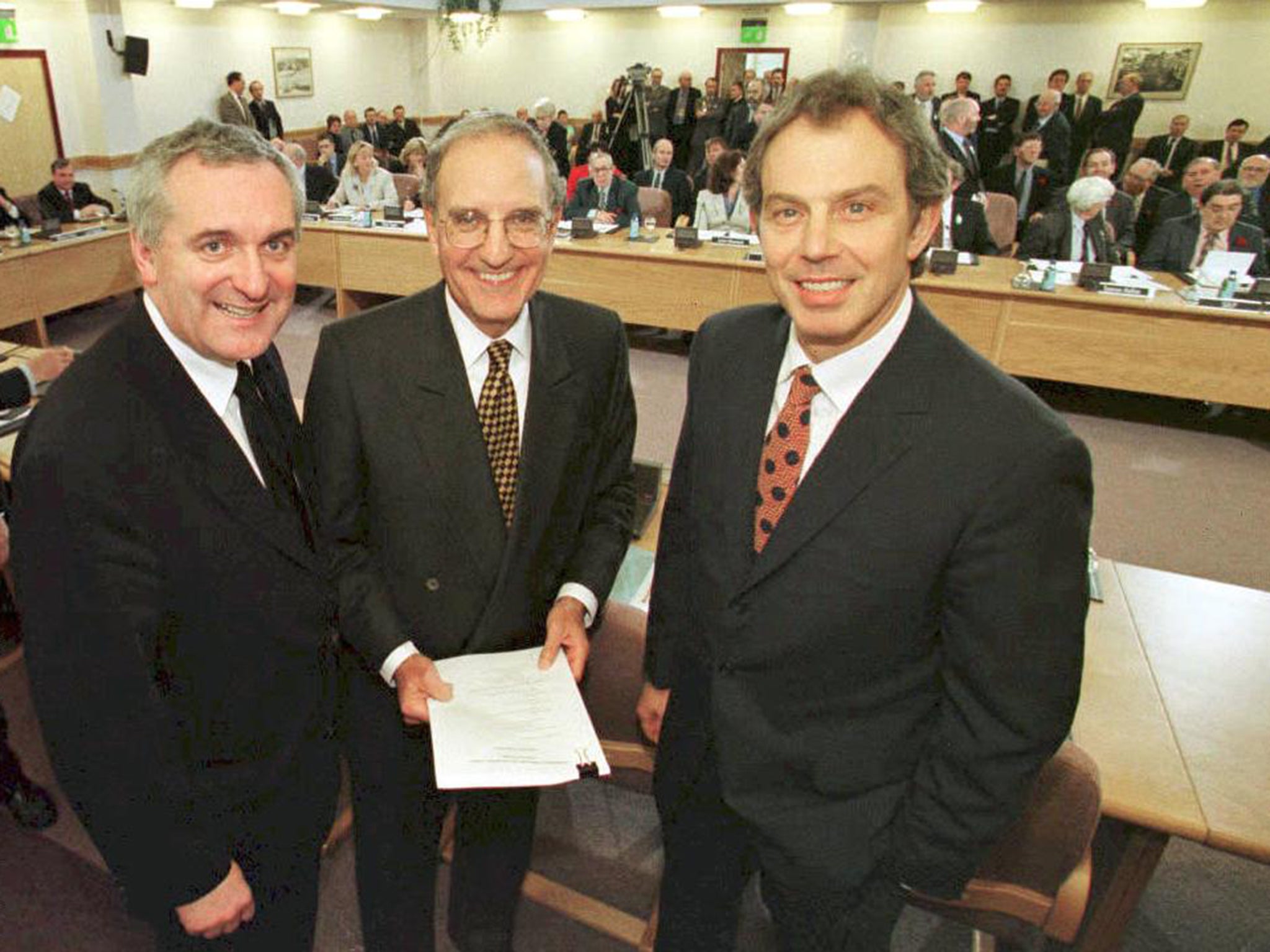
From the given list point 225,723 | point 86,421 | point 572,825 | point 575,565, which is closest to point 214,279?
point 86,421

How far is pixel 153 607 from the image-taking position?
1.10 m

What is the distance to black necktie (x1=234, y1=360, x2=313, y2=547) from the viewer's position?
1270 millimetres

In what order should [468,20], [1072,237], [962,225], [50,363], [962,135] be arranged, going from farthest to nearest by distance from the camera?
1. [468,20]
2. [962,135]
3. [962,225]
4. [1072,237]
5. [50,363]

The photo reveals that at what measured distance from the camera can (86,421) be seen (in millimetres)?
1040

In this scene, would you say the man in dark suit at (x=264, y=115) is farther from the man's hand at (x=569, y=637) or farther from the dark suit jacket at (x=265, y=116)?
the man's hand at (x=569, y=637)

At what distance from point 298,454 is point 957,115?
19.9 ft

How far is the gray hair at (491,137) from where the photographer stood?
1.33 metres

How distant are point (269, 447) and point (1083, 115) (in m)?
11.3

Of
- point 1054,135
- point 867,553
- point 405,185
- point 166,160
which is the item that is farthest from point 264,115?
point 867,553

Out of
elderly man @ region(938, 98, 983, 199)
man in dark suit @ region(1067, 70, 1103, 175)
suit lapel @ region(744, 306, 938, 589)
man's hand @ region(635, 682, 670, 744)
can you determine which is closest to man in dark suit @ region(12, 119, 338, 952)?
man's hand @ region(635, 682, 670, 744)

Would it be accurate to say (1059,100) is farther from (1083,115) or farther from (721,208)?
(721,208)

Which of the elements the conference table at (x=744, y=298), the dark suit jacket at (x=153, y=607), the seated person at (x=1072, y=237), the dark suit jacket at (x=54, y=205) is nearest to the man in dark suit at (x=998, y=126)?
the seated person at (x=1072, y=237)

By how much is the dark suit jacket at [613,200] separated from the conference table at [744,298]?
82 cm

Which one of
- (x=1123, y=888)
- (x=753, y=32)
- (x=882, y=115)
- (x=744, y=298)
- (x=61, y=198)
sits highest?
(x=753, y=32)
